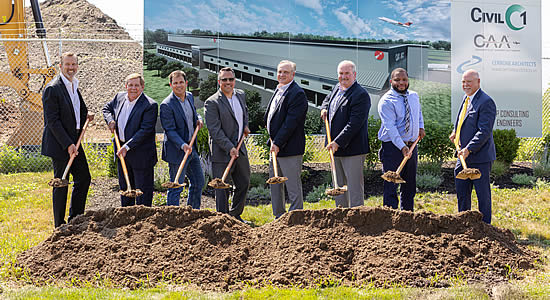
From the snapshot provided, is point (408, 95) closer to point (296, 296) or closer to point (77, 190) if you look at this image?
point (296, 296)

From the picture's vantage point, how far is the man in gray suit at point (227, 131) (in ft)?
20.3

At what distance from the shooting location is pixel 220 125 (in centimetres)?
623

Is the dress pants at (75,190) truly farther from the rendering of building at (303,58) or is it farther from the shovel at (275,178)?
the rendering of building at (303,58)

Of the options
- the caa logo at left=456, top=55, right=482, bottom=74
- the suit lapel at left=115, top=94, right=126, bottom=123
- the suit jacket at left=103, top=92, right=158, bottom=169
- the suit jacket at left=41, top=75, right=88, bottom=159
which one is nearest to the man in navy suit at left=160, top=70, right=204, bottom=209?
the suit jacket at left=103, top=92, right=158, bottom=169

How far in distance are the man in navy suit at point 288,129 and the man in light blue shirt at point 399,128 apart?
0.97 meters

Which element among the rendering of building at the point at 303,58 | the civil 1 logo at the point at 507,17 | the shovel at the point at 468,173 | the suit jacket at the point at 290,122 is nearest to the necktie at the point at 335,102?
the suit jacket at the point at 290,122

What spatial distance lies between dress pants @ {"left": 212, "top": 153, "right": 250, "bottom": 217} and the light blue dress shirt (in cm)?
172

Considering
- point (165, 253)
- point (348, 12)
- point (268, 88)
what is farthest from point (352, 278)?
point (348, 12)

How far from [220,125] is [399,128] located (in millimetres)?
2136

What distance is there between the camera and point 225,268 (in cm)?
457

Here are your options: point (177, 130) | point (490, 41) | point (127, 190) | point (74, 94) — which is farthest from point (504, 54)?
point (74, 94)

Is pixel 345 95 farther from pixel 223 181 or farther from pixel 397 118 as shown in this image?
pixel 223 181

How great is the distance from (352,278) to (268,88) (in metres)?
8.68

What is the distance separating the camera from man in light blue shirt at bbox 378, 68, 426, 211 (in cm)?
597
